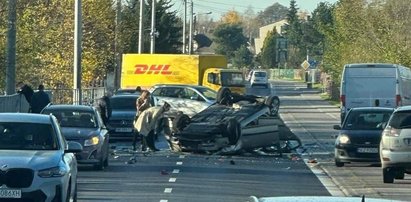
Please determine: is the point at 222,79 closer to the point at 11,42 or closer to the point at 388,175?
the point at 11,42

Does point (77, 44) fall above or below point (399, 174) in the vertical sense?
above

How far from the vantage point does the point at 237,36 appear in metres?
174

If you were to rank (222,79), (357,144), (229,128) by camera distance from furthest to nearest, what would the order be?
(222,79), (229,128), (357,144)

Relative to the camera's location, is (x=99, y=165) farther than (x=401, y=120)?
Yes

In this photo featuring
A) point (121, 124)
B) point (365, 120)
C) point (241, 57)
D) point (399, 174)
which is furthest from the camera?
point (241, 57)

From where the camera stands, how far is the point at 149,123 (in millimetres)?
32250

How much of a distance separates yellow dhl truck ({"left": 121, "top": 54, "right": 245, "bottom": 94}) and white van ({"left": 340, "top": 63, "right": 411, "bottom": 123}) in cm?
1545

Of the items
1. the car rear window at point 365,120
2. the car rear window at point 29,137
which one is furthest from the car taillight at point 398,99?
the car rear window at point 29,137

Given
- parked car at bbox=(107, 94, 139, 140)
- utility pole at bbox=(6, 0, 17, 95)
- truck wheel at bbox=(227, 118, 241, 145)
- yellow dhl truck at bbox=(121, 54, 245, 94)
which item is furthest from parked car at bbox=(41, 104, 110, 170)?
yellow dhl truck at bbox=(121, 54, 245, 94)

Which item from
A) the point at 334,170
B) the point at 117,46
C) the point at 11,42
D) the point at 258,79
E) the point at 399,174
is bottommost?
the point at 258,79

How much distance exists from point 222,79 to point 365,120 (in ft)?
91.2

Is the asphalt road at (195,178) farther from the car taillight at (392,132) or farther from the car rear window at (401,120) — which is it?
the car rear window at (401,120)

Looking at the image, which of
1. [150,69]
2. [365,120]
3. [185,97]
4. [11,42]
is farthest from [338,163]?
[150,69]

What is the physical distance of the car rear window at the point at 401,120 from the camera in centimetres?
2312
